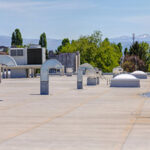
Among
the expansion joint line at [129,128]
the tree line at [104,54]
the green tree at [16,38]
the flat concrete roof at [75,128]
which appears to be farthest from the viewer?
the green tree at [16,38]

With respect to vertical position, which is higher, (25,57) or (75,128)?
(25,57)

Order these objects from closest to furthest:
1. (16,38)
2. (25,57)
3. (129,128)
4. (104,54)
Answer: (129,128) → (25,57) → (104,54) → (16,38)

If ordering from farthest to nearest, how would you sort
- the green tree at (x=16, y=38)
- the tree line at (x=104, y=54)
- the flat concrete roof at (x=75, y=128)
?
the green tree at (x=16, y=38)
the tree line at (x=104, y=54)
the flat concrete roof at (x=75, y=128)

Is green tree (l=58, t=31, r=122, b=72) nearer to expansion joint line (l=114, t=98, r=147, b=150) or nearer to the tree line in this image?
the tree line

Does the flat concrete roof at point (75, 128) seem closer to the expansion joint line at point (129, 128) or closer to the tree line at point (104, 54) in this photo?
the expansion joint line at point (129, 128)

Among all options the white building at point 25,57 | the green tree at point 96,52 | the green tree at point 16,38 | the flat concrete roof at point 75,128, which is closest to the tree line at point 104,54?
the green tree at point 96,52

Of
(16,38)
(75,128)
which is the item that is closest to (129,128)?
(75,128)

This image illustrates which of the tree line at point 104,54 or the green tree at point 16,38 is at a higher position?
the green tree at point 16,38

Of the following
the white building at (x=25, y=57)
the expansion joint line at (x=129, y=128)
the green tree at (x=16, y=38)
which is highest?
the green tree at (x=16, y=38)

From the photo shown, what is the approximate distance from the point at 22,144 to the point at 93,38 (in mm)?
151799

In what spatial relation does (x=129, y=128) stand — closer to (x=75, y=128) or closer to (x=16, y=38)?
(x=75, y=128)

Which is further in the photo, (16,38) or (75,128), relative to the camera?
(16,38)

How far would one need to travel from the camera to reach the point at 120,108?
91.8 feet

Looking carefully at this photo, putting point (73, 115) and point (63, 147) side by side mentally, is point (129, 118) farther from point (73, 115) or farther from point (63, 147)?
point (63, 147)
